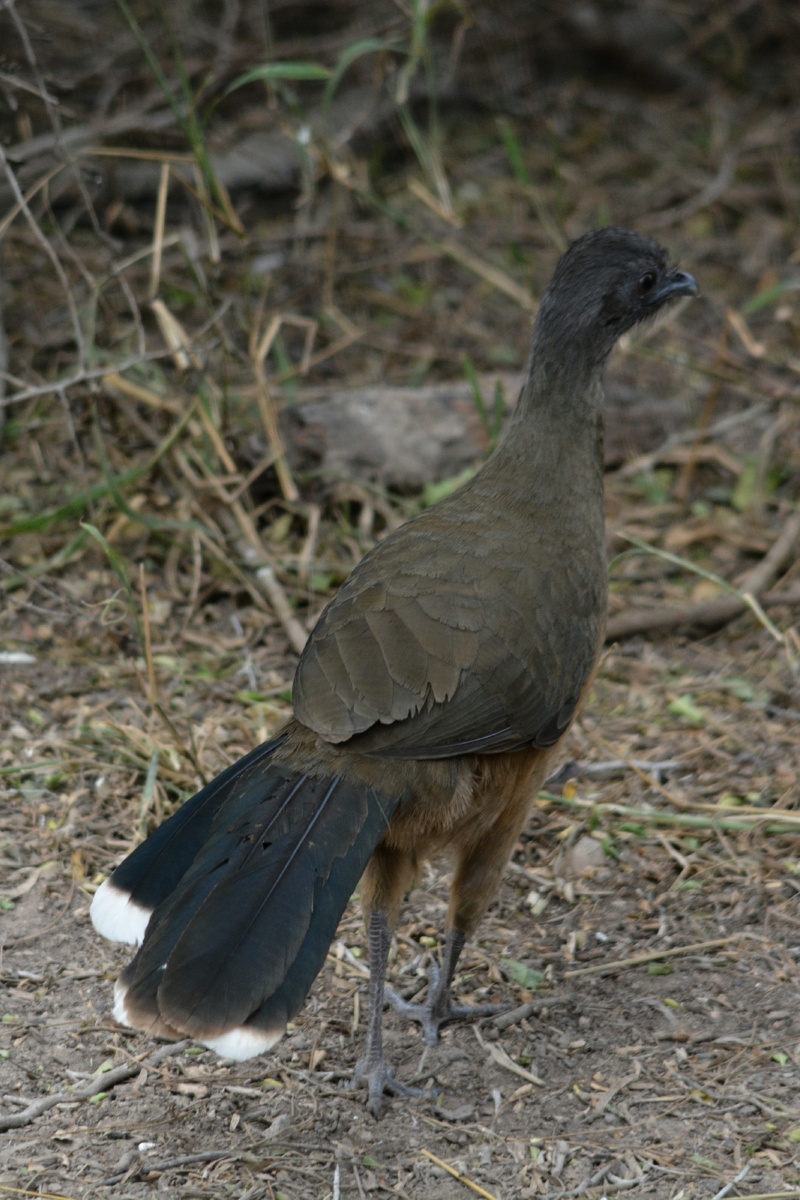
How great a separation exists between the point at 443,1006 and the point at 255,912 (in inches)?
Answer: 34.2

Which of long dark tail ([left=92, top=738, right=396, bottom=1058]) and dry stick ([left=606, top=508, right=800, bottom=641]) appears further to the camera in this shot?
dry stick ([left=606, top=508, right=800, bottom=641])

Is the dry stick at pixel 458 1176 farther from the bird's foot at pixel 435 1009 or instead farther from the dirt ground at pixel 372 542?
the bird's foot at pixel 435 1009

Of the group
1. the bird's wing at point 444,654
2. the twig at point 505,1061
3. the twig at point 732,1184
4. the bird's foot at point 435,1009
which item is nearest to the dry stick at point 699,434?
the bird's wing at point 444,654

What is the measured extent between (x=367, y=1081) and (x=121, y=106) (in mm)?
5326

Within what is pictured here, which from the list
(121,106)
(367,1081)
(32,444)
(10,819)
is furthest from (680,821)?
(121,106)

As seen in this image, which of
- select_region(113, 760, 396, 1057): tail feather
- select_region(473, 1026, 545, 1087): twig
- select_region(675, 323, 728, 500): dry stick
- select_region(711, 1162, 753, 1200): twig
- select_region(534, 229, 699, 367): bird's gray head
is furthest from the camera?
select_region(675, 323, 728, 500): dry stick

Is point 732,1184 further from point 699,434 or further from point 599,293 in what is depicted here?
point 699,434

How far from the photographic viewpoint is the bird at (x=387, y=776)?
8.85 feet

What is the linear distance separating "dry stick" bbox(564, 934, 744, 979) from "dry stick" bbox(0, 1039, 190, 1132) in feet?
3.46

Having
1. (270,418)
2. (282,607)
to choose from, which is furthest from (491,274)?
(282,607)

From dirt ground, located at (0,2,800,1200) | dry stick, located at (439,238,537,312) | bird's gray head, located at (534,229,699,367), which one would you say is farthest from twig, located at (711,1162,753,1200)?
dry stick, located at (439,238,537,312)

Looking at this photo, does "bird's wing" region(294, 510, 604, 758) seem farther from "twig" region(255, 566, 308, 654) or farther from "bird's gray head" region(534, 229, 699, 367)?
"twig" region(255, 566, 308, 654)

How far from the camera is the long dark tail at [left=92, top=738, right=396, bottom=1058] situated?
2613mm

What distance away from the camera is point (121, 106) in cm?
684
